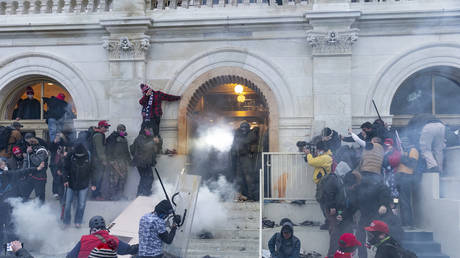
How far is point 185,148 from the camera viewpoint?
12.4 meters

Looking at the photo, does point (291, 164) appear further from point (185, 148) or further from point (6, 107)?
point (6, 107)

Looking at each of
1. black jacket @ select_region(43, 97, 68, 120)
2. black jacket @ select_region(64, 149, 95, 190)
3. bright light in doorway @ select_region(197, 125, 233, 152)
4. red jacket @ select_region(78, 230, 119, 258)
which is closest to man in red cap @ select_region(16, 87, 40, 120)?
black jacket @ select_region(43, 97, 68, 120)

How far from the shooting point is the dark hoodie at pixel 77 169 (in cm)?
1075

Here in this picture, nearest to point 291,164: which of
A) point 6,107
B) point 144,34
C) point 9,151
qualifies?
point 144,34

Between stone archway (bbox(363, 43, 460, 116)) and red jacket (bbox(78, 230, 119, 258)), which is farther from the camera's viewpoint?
stone archway (bbox(363, 43, 460, 116))

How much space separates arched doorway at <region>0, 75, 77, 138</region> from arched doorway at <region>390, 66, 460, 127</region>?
7.94 m

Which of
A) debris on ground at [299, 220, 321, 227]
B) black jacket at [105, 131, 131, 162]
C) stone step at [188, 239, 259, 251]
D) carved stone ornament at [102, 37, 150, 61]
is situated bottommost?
stone step at [188, 239, 259, 251]

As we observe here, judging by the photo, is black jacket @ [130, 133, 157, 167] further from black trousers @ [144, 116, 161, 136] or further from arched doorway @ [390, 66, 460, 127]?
arched doorway @ [390, 66, 460, 127]

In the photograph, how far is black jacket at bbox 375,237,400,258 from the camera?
21.5ft

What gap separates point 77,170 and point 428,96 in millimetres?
7997

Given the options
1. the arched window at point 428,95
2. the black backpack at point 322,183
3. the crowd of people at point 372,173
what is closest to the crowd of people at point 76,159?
the crowd of people at point 372,173

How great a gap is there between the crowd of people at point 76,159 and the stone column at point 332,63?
3247 millimetres

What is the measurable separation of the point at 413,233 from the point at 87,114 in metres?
7.67

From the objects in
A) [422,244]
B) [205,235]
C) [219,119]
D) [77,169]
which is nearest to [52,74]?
[77,169]
